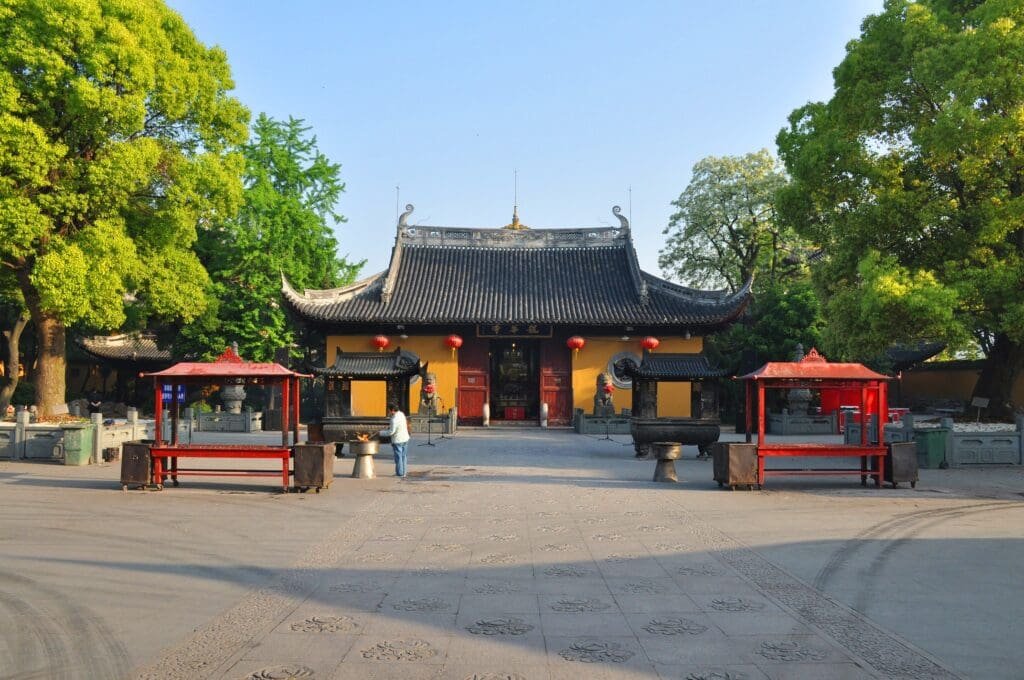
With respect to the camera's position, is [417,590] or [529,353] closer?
[417,590]

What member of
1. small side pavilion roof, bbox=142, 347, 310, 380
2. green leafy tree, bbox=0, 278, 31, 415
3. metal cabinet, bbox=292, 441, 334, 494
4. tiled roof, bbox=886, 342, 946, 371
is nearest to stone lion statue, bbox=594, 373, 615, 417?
tiled roof, bbox=886, 342, 946, 371

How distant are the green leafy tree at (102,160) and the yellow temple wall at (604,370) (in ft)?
44.9

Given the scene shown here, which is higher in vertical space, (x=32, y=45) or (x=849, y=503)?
(x=32, y=45)

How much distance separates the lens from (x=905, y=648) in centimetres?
465

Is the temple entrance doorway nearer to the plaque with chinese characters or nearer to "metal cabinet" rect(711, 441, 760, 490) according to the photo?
the plaque with chinese characters

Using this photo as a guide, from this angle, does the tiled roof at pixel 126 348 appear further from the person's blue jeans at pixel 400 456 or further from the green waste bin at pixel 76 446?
the person's blue jeans at pixel 400 456

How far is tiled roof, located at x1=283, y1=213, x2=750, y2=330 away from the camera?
26438mm

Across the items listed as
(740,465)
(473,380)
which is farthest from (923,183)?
(473,380)

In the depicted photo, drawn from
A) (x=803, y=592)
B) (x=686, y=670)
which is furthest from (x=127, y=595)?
(x=803, y=592)

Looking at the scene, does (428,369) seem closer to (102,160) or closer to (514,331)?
(514,331)

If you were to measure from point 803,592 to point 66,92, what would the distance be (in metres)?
16.2

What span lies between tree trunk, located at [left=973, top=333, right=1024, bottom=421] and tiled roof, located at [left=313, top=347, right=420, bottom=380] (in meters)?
12.7

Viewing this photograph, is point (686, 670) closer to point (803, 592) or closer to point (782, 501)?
point (803, 592)

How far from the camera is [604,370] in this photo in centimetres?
2750
